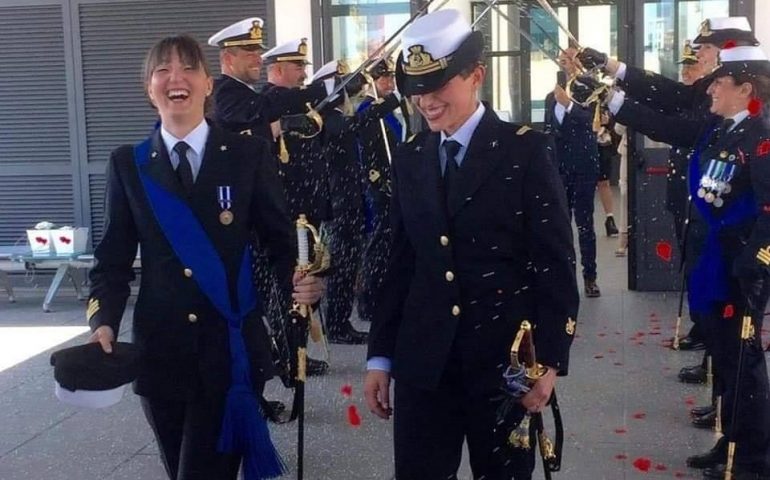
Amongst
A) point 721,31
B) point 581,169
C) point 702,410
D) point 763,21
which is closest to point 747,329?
point 702,410

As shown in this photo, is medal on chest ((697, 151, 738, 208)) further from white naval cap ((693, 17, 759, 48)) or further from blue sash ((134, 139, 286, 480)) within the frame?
blue sash ((134, 139, 286, 480))

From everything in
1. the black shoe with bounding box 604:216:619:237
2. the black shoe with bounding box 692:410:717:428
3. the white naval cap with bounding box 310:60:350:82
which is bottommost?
the black shoe with bounding box 692:410:717:428

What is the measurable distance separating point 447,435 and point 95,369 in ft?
3.29

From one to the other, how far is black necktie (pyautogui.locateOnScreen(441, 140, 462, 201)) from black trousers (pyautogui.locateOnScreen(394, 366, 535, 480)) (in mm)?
505

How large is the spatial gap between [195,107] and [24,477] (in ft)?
8.48

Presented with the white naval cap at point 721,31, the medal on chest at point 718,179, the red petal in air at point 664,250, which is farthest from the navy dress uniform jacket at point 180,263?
the red petal in air at point 664,250

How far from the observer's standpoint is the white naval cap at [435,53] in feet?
9.87

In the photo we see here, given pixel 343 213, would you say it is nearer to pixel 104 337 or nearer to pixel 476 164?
pixel 104 337

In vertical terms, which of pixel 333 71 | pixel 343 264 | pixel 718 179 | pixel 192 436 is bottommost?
pixel 343 264

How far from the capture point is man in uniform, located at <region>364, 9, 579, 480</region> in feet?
9.90

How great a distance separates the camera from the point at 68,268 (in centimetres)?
930

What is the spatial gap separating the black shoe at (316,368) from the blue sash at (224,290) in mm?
3415

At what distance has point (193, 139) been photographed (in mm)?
3348

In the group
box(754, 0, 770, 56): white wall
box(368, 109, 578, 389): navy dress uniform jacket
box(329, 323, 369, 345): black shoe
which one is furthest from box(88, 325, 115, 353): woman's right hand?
box(754, 0, 770, 56): white wall
